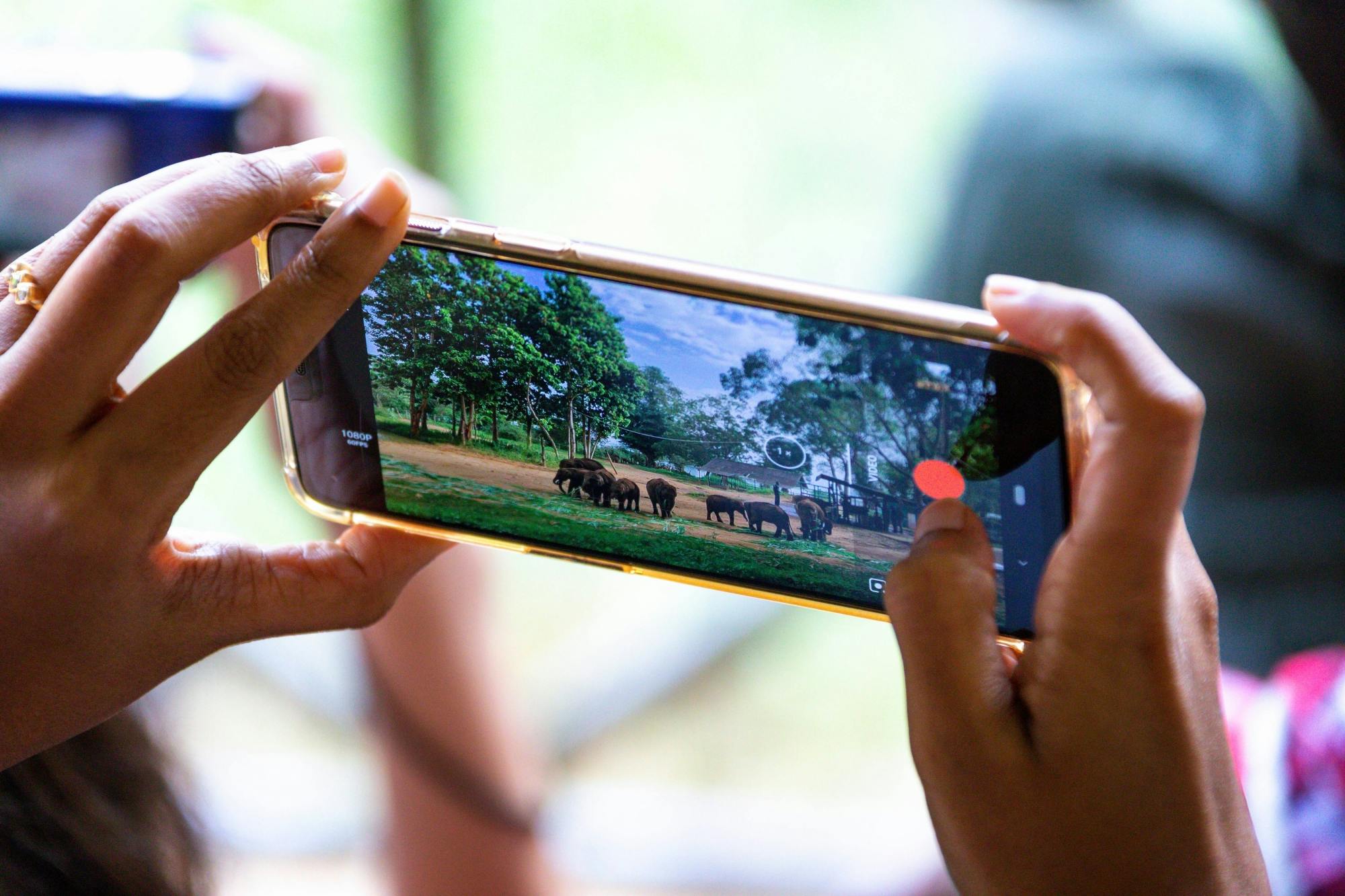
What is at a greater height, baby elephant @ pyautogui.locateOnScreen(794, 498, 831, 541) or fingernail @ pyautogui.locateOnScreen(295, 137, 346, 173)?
fingernail @ pyautogui.locateOnScreen(295, 137, 346, 173)

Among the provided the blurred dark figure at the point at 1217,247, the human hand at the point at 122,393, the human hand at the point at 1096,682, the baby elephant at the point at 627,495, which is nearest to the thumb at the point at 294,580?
the human hand at the point at 122,393

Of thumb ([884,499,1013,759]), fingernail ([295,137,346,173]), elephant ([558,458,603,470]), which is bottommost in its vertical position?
thumb ([884,499,1013,759])

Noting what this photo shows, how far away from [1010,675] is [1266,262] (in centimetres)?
99

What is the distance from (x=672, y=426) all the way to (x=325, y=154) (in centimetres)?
26

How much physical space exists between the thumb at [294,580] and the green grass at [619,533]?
3cm

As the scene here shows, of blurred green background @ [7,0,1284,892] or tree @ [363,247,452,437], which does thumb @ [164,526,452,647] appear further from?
blurred green background @ [7,0,1284,892]

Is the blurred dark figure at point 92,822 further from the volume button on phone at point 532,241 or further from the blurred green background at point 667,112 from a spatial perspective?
the volume button on phone at point 532,241

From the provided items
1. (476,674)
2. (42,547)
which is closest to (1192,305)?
(476,674)

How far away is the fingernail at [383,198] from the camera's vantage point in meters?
0.46

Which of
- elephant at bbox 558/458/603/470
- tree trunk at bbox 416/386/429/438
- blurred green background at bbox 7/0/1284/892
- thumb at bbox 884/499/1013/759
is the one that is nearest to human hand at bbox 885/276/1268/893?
thumb at bbox 884/499/1013/759

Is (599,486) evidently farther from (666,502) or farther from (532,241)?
(532,241)

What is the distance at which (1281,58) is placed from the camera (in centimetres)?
113

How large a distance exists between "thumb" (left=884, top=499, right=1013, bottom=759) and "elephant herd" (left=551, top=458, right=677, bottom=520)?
162mm

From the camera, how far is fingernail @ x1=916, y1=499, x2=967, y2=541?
1.69 feet
